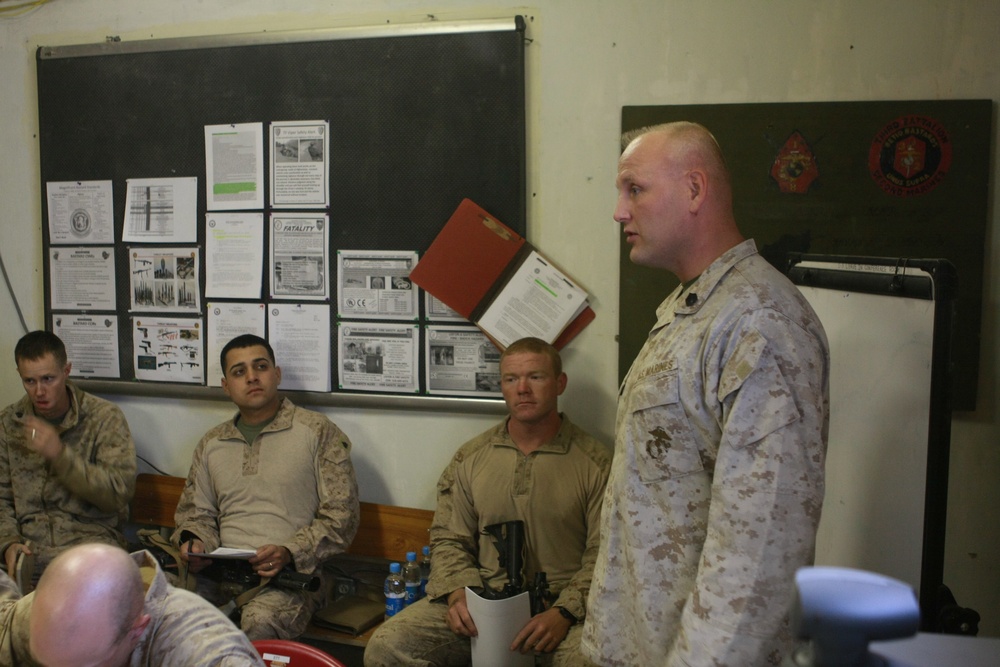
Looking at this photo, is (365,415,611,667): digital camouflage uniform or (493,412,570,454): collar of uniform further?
(493,412,570,454): collar of uniform

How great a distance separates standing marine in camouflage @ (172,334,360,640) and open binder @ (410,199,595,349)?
0.66 metres

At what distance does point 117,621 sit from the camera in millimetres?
1319

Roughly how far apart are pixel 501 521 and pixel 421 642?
0.42 meters

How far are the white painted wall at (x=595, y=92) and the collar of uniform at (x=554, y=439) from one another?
0.22 metres

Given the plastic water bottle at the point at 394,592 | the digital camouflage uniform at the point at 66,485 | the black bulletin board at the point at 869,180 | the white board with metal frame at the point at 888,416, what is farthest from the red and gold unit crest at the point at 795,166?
the digital camouflage uniform at the point at 66,485

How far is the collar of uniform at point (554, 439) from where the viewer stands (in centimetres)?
259

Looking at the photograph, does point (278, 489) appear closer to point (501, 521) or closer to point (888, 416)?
point (501, 521)

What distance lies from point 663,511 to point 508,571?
1086 millimetres

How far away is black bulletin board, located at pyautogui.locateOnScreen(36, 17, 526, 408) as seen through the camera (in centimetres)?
285

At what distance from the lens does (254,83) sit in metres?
3.11

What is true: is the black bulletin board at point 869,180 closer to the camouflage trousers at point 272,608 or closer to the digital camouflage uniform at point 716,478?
→ the digital camouflage uniform at point 716,478

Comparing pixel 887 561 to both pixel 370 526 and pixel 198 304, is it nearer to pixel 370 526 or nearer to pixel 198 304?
pixel 370 526

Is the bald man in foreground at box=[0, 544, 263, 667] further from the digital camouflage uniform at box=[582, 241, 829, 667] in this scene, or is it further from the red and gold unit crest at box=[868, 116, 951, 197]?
the red and gold unit crest at box=[868, 116, 951, 197]

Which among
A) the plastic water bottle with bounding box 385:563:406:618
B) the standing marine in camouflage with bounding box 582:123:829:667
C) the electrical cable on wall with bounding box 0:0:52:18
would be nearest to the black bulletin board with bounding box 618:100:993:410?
the standing marine in camouflage with bounding box 582:123:829:667
